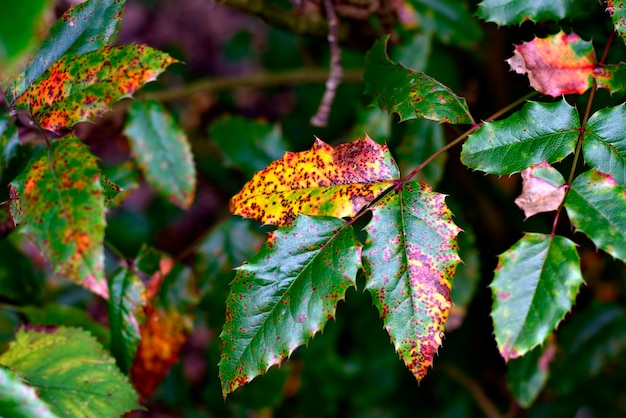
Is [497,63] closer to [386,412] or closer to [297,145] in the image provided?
[297,145]

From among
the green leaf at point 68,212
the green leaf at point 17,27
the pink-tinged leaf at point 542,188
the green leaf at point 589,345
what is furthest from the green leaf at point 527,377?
the green leaf at point 17,27

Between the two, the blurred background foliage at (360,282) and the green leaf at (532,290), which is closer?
the green leaf at (532,290)

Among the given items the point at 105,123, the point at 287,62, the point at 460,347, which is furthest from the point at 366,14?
the point at 460,347

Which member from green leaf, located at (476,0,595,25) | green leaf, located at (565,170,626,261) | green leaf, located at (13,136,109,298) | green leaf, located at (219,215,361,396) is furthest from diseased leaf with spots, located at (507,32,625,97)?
green leaf, located at (13,136,109,298)

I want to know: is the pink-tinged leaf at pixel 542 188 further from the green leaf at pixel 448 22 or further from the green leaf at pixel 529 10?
the green leaf at pixel 448 22

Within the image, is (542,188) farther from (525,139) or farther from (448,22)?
(448,22)

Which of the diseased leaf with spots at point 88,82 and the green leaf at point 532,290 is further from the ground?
the diseased leaf with spots at point 88,82
